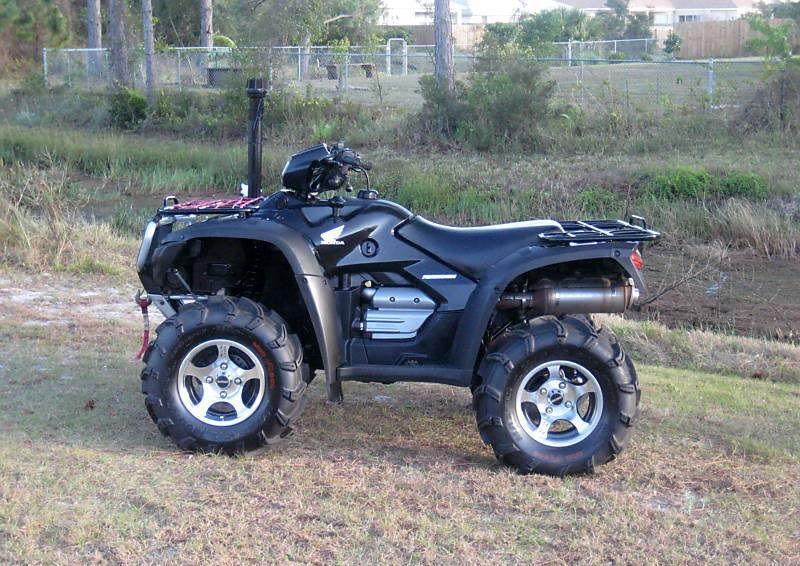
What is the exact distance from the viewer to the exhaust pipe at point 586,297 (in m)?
5.75

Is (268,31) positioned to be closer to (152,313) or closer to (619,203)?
(619,203)

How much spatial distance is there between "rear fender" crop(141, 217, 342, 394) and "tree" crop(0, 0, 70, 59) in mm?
41849

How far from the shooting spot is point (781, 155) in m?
20.4

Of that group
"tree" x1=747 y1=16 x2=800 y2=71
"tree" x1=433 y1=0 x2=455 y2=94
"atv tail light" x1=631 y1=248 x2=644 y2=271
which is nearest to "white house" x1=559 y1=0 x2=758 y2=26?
"tree" x1=433 y1=0 x2=455 y2=94

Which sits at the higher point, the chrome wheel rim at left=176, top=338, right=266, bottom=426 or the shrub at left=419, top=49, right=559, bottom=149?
the shrub at left=419, top=49, right=559, bottom=149

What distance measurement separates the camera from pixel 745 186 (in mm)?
17828

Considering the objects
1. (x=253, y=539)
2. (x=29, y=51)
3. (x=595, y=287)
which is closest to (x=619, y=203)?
(x=595, y=287)

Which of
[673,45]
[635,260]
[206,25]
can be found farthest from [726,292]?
[673,45]

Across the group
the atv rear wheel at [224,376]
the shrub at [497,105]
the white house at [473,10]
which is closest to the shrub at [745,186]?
the shrub at [497,105]

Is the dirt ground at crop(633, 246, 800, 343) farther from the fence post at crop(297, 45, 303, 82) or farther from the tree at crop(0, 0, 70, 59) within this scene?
the tree at crop(0, 0, 70, 59)

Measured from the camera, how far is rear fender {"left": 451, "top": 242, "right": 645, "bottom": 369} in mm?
5531

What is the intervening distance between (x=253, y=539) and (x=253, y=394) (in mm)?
1316

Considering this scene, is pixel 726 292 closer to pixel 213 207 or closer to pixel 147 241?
pixel 213 207

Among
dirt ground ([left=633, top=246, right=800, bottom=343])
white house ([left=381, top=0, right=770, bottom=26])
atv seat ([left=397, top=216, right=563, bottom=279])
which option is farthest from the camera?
white house ([left=381, top=0, right=770, bottom=26])
